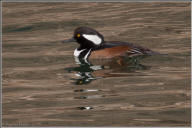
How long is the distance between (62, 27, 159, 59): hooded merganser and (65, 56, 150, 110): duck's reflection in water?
153mm

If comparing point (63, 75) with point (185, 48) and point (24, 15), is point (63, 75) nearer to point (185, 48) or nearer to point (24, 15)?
point (185, 48)

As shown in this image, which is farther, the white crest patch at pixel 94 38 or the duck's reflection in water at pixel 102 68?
the white crest patch at pixel 94 38

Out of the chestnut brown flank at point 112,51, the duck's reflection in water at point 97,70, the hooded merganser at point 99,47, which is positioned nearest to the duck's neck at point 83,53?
the hooded merganser at point 99,47

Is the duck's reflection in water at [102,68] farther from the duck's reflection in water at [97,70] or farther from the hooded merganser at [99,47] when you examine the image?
the hooded merganser at [99,47]

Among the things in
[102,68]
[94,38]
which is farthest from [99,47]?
[102,68]

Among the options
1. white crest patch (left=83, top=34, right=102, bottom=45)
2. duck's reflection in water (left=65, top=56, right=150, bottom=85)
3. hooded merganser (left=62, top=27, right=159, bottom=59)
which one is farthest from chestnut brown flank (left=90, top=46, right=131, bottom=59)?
white crest patch (left=83, top=34, right=102, bottom=45)

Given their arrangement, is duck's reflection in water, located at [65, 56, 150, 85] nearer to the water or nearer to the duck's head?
the water

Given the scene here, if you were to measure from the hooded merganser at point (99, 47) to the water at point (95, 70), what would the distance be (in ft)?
0.66

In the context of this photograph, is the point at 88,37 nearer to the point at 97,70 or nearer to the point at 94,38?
the point at 94,38

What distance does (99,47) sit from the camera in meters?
11.7

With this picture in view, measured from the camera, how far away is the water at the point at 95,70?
292 inches

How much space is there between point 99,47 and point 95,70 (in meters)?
1.30

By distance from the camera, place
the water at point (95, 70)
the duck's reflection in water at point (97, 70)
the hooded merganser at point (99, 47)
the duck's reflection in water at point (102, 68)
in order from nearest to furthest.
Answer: the water at point (95, 70) → the duck's reflection in water at point (97, 70) → the duck's reflection in water at point (102, 68) → the hooded merganser at point (99, 47)

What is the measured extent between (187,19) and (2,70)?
6986mm
